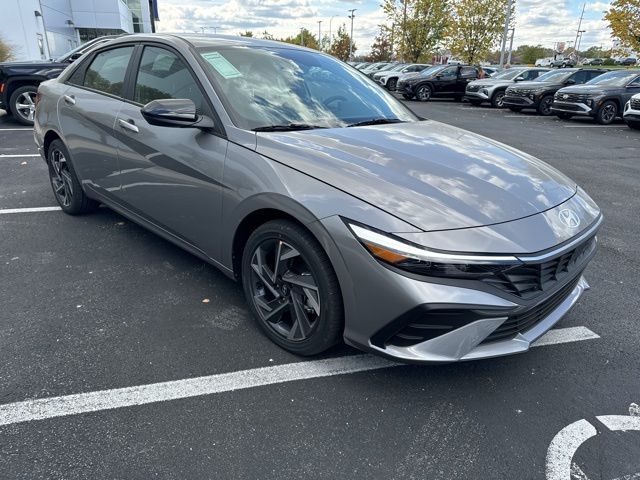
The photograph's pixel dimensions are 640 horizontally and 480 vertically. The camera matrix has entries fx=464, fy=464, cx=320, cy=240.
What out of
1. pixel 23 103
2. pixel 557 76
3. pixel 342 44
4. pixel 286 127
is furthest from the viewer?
pixel 342 44

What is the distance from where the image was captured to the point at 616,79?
14062mm

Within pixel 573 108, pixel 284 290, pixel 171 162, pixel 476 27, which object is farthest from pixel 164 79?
pixel 476 27

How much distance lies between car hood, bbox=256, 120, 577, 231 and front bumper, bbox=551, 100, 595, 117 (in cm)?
1298

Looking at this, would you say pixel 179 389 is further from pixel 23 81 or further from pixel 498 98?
pixel 498 98

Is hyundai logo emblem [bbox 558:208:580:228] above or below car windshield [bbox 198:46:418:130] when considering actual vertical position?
below

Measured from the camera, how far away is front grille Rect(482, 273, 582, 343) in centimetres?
210

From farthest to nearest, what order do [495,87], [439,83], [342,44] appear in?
[342,44]
[439,83]
[495,87]

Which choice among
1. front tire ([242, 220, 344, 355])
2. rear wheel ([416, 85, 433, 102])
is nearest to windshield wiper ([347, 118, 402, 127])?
front tire ([242, 220, 344, 355])

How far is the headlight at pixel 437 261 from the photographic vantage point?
1944mm

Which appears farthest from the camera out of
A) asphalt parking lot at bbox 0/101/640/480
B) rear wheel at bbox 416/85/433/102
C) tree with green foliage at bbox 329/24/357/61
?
tree with green foliage at bbox 329/24/357/61

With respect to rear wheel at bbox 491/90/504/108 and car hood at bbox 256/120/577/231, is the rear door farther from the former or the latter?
rear wheel at bbox 491/90/504/108

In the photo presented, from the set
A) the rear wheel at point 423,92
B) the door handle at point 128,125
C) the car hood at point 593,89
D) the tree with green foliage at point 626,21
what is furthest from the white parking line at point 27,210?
the tree with green foliage at point 626,21

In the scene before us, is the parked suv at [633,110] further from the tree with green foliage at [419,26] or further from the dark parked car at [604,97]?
the tree with green foliage at [419,26]

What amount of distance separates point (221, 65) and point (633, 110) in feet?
43.9
